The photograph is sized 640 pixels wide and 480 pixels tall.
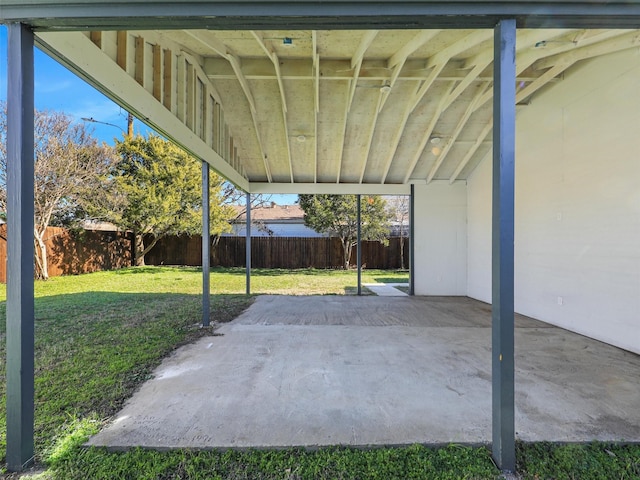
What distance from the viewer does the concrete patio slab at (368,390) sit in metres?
2.11

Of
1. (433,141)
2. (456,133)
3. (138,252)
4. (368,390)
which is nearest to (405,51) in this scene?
(456,133)

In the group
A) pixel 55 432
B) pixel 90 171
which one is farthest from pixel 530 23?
pixel 90 171

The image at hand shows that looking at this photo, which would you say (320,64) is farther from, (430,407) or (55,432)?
(55,432)

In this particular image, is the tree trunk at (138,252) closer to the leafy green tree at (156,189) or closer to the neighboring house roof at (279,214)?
the leafy green tree at (156,189)

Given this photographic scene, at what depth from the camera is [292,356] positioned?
3.52 m

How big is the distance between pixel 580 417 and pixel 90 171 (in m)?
12.8

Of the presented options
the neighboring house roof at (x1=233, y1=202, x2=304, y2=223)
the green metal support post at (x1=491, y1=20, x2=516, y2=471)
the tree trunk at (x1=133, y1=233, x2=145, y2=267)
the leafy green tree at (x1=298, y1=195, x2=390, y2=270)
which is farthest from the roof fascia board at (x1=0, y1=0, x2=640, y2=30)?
the neighboring house roof at (x1=233, y1=202, x2=304, y2=223)

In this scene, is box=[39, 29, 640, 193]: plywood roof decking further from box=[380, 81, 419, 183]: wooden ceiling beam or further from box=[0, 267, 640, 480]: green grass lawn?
box=[0, 267, 640, 480]: green grass lawn

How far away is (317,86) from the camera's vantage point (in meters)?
4.54

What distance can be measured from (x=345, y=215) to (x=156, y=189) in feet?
25.2

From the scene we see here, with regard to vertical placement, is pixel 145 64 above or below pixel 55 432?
above

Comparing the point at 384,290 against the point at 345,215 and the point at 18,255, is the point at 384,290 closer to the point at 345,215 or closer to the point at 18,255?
the point at 345,215

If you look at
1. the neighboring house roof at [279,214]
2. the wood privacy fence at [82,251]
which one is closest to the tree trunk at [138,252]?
the wood privacy fence at [82,251]

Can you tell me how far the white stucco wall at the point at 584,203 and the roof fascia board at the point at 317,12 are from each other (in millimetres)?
2876
